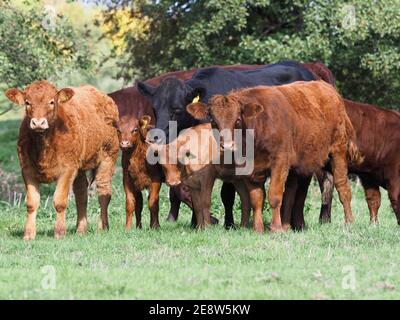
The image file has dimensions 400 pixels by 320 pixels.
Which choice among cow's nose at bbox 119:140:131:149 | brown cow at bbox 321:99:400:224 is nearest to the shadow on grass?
cow's nose at bbox 119:140:131:149

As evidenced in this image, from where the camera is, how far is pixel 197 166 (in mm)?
11680

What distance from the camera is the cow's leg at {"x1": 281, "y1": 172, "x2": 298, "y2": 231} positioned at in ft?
38.7

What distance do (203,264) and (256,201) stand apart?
2.58 meters

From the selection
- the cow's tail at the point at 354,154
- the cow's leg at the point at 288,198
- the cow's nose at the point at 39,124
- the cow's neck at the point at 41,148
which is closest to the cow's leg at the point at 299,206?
the cow's leg at the point at 288,198

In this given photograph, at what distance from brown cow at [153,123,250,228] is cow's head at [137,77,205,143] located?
1.42ft

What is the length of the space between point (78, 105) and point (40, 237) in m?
1.76

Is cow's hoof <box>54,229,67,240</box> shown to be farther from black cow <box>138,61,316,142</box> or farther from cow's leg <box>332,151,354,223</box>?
cow's leg <box>332,151,354,223</box>

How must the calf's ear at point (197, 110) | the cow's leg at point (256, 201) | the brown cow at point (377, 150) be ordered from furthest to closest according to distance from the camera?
the brown cow at point (377, 150), the calf's ear at point (197, 110), the cow's leg at point (256, 201)

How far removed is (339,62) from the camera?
71.9ft

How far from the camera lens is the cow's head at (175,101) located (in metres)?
12.2

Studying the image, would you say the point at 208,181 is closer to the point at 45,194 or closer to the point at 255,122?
the point at 255,122

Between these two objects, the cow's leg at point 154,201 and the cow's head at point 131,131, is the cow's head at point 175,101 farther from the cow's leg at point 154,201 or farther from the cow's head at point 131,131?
the cow's leg at point 154,201

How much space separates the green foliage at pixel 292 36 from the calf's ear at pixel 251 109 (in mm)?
10200
